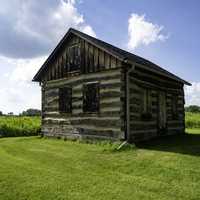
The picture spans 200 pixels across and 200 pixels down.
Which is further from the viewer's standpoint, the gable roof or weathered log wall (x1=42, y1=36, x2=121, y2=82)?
weathered log wall (x1=42, y1=36, x2=121, y2=82)

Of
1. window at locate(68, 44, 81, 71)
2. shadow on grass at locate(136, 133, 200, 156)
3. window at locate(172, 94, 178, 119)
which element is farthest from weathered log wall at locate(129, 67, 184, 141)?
window at locate(68, 44, 81, 71)

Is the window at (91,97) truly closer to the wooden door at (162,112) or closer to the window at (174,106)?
the wooden door at (162,112)

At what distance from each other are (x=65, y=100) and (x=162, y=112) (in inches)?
224

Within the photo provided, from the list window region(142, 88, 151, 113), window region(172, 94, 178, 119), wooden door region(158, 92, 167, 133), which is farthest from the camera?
window region(172, 94, 178, 119)

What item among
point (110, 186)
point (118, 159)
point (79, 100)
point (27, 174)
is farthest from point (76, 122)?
point (110, 186)

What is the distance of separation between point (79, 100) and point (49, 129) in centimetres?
363

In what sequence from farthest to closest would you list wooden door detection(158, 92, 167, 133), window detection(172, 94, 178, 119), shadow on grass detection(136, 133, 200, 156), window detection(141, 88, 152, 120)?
1. window detection(172, 94, 178, 119)
2. wooden door detection(158, 92, 167, 133)
3. window detection(141, 88, 152, 120)
4. shadow on grass detection(136, 133, 200, 156)

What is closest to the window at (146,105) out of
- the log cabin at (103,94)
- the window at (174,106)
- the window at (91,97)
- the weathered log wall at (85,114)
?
the log cabin at (103,94)

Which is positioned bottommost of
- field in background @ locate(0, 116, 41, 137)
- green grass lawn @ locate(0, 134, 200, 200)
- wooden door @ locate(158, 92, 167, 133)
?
green grass lawn @ locate(0, 134, 200, 200)

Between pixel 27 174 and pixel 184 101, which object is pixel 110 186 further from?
pixel 184 101

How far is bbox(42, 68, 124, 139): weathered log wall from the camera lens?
1376cm

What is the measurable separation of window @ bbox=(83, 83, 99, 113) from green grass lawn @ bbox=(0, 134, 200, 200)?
8.34 ft

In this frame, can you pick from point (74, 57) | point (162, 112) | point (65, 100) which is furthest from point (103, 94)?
point (162, 112)

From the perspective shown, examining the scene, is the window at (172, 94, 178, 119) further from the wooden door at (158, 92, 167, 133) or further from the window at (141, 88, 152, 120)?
the window at (141, 88, 152, 120)
